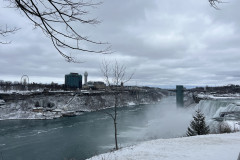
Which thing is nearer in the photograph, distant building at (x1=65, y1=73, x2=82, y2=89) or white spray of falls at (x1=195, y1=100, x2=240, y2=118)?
white spray of falls at (x1=195, y1=100, x2=240, y2=118)

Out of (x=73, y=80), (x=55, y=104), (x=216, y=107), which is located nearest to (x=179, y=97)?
(x=216, y=107)

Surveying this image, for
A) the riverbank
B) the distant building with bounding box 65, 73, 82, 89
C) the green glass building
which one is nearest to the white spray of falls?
the green glass building

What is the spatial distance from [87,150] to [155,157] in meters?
12.9

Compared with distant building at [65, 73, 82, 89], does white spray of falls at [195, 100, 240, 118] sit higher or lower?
lower

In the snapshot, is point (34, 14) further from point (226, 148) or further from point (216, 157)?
point (226, 148)

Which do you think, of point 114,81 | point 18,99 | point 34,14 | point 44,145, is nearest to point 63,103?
point 18,99

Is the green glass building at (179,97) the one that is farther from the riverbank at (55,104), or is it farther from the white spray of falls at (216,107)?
the white spray of falls at (216,107)

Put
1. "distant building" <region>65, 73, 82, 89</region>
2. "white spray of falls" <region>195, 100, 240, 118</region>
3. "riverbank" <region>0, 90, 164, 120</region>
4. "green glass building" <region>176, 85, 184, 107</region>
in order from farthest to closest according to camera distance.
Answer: "distant building" <region>65, 73, 82, 89</region> < "green glass building" <region>176, 85, 184, 107</region> < "riverbank" <region>0, 90, 164, 120</region> < "white spray of falls" <region>195, 100, 240, 118</region>

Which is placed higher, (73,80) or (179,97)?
(73,80)

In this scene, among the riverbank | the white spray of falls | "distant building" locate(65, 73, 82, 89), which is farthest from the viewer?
"distant building" locate(65, 73, 82, 89)

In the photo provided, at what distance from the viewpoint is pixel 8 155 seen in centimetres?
1820

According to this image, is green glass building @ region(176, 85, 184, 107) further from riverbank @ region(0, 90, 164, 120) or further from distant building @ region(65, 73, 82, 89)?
distant building @ region(65, 73, 82, 89)

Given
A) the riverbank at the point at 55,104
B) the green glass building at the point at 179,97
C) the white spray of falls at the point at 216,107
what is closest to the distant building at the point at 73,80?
the riverbank at the point at 55,104

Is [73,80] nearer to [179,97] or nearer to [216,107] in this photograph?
[179,97]
